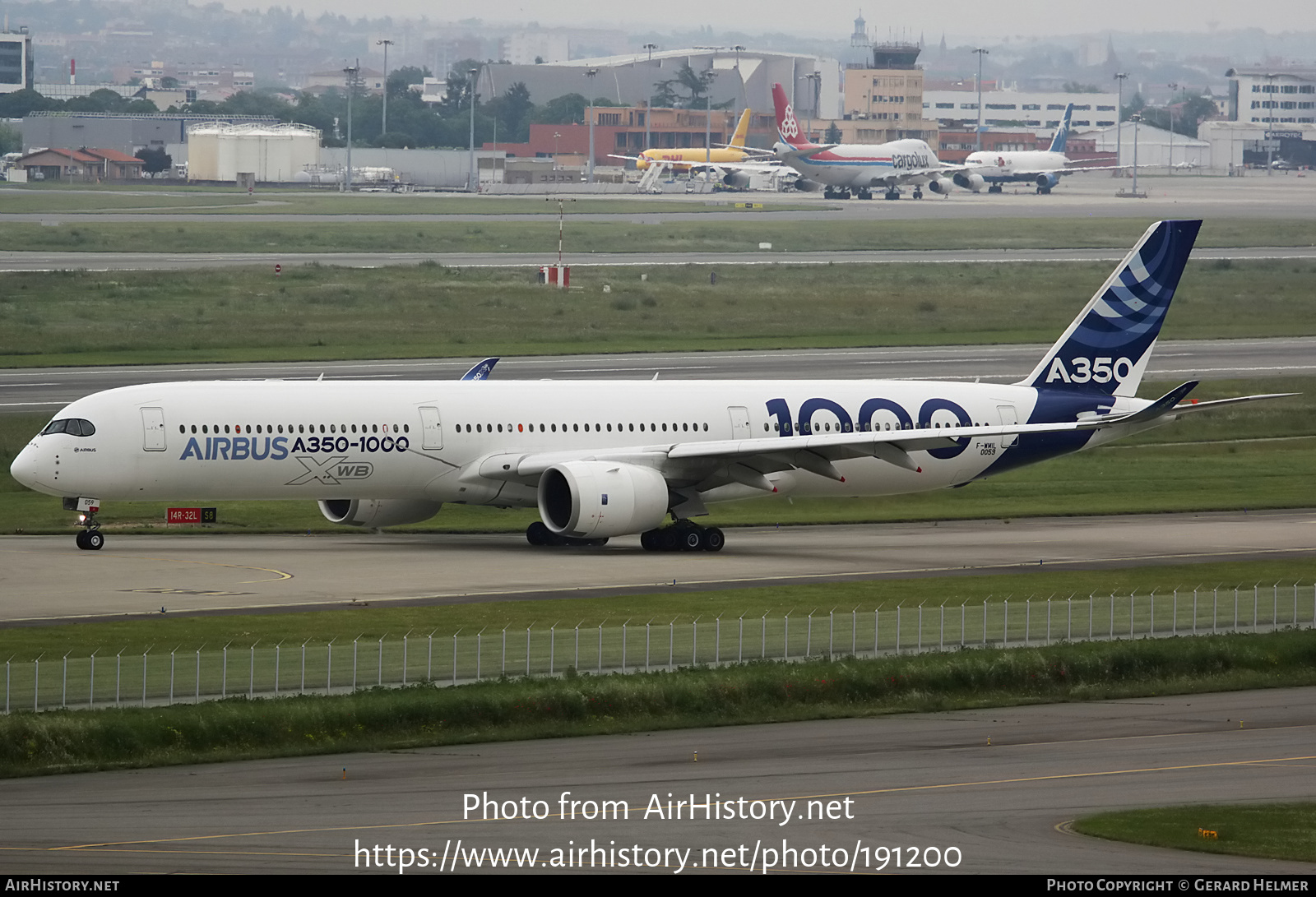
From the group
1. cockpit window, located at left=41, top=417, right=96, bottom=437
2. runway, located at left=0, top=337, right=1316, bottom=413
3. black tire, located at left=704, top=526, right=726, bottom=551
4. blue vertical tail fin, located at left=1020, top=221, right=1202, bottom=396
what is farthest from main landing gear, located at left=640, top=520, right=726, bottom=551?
runway, located at left=0, top=337, right=1316, bottom=413

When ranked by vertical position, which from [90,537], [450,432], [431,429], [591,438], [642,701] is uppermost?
[431,429]

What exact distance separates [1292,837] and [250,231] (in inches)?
6039

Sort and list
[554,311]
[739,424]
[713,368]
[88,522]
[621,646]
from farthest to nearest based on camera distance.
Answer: [554,311] → [713,368] → [739,424] → [88,522] → [621,646]

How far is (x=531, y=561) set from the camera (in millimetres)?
58594

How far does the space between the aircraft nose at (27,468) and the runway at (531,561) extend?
210 centimetres

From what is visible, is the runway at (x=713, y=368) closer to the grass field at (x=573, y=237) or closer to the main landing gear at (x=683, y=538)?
the main landing gear at (x=683, y=538)

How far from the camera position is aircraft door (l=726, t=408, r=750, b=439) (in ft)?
210

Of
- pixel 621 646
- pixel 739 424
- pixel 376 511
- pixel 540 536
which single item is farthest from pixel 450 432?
pixel 621 646

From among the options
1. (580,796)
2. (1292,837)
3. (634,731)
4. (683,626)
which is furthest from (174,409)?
(1292,837)

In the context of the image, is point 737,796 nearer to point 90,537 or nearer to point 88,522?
point 90,537

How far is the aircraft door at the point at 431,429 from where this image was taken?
59938 mm

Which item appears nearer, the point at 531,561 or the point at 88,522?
the point at 88,522

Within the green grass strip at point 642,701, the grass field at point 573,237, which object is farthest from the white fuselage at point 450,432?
the grass field at point 573,237

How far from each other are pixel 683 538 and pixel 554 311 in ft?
205
